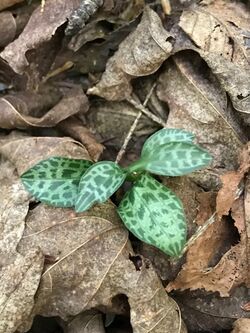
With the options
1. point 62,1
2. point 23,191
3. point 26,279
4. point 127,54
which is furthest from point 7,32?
point 26,279

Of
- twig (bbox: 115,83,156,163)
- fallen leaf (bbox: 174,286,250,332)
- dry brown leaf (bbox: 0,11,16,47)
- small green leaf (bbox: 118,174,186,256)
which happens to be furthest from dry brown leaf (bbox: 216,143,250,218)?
dry brown leaf (bbox: 0,11,16,47)

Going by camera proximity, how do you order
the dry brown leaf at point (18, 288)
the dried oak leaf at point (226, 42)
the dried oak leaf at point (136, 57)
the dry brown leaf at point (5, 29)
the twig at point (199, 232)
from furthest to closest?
the dry brown leaf at point (5, 29), the dried oak leaf at point (136, 57), the dried oak leaf at point (226, 42), the twig at point (199, 232), the dry brown leaf at point (18, 288)

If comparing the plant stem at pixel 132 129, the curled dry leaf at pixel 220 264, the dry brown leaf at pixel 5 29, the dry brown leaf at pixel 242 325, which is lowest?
the dry brown leaf at pixel 242 325

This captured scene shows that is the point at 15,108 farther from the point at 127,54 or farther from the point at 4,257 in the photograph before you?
the point at 4,257

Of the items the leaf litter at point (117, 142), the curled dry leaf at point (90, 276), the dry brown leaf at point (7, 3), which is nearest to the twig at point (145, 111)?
the leaf litter at point (117, 142)

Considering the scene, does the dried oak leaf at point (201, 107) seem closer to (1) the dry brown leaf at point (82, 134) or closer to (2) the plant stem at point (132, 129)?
(2) the plant stem at point (132, 129)

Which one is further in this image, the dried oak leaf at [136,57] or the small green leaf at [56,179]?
the dried oak leaf at [136,57]
